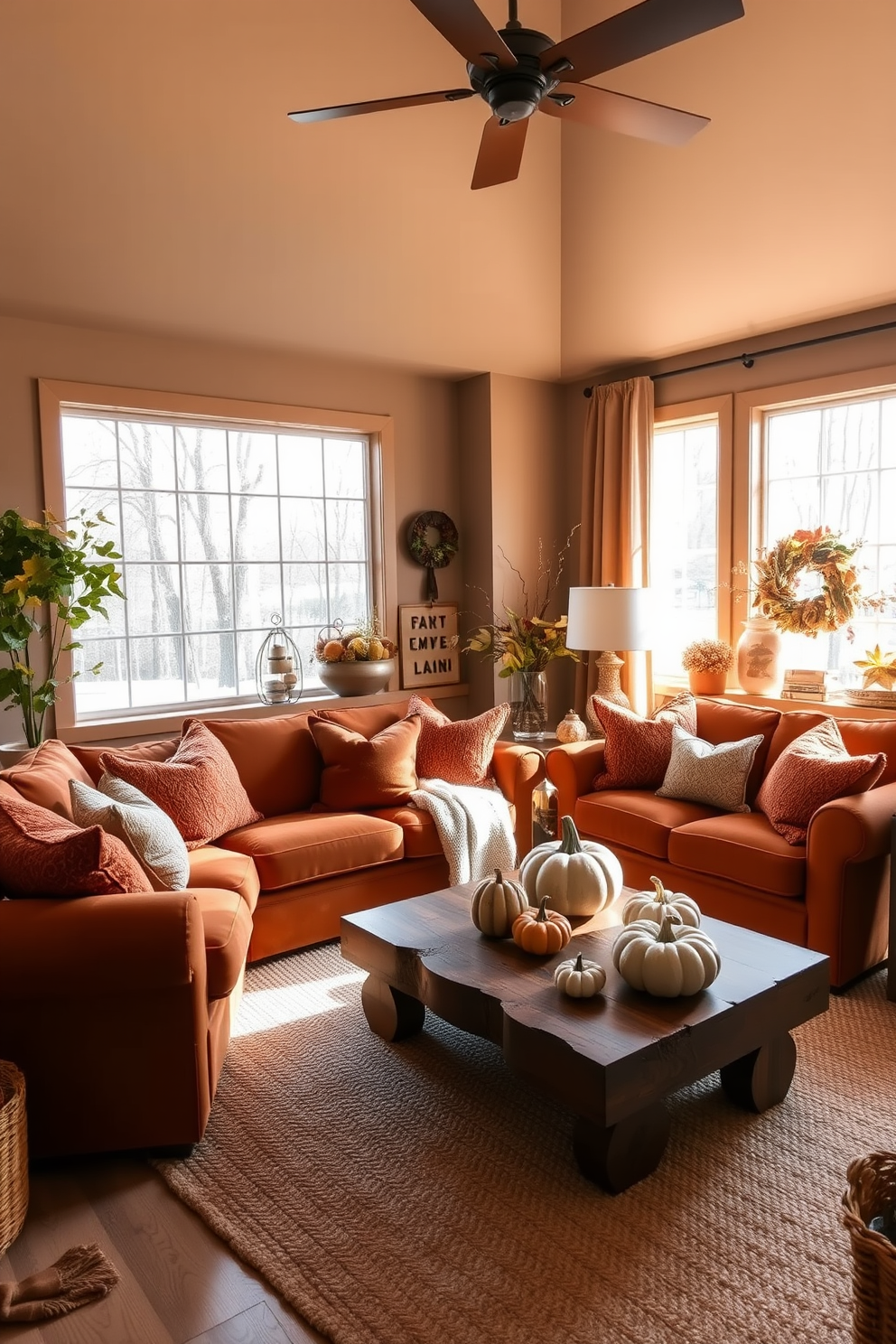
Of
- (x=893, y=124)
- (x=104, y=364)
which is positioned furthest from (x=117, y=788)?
(x=893, y=124)

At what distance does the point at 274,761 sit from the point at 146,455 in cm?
167

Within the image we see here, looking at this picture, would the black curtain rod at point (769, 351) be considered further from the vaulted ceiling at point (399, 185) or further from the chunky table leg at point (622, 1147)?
the chunky table leg at point (622, 1147)

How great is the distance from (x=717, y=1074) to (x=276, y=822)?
1.87 meters

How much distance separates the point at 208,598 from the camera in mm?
4758

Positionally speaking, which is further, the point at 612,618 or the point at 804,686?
the point at 612,618

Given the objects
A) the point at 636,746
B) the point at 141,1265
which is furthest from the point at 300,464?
the point at 141,1265

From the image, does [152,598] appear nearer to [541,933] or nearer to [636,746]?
[636,746]

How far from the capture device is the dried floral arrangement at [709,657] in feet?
15.5

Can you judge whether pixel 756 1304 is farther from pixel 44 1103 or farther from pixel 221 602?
pixel 221 602

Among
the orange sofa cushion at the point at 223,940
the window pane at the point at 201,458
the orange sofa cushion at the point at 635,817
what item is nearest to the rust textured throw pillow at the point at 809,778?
the orange sofa cushion at the point at 635,817

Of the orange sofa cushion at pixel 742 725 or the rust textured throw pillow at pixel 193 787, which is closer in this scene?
the rust textured throw pillow at pixel 193 787

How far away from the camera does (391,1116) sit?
2.53 metres

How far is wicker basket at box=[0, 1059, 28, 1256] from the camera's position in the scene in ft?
6.60

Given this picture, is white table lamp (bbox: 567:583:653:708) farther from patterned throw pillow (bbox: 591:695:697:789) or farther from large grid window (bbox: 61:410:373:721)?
large grid window (bbox: 61:410:373:721)
